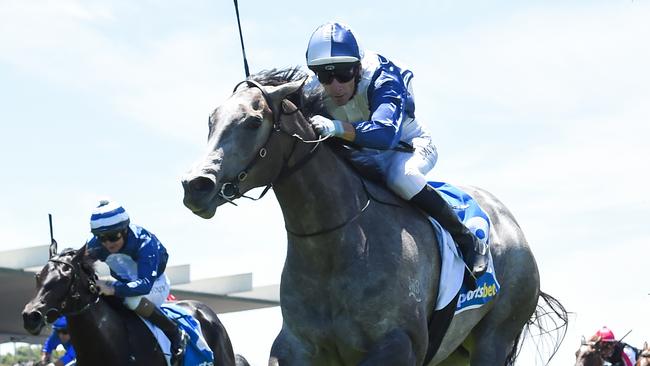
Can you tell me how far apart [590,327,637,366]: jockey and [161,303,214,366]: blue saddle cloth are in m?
9.47

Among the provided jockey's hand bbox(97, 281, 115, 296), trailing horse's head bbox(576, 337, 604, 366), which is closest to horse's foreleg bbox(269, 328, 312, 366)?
jockey's hand bbox(97, 281, 115, 296)

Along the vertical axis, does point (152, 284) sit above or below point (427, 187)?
below

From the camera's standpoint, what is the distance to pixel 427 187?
26.6ft

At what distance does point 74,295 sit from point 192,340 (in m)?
1.56

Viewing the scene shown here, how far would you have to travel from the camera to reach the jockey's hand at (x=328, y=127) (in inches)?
291

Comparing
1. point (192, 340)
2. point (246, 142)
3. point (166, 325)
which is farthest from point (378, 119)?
point (192, 340)

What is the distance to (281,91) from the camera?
7406 millimetres

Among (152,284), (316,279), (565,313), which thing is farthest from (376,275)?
(152,284)

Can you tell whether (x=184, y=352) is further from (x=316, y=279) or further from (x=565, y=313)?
(x=316, y=279)

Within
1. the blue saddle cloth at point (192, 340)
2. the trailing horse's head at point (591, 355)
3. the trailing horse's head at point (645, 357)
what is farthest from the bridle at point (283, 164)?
the trailing horse's head at point (591, 355)

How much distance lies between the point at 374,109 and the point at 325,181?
558 millimetres

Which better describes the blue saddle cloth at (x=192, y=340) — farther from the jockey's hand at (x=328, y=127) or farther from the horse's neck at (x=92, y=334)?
the jockey's hand at (x=328, y=127)

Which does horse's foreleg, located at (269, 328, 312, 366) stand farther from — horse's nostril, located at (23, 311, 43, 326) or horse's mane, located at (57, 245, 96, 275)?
horse's mane, located at (57, 245, 96, 275)

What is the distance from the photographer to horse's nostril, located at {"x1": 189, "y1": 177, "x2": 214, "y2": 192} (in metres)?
6.64
